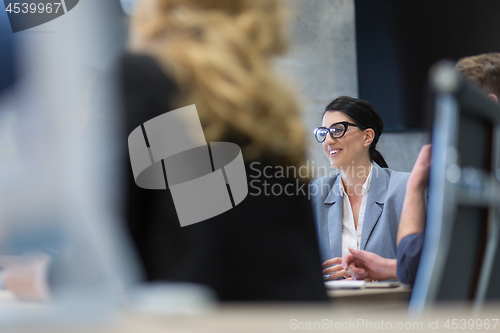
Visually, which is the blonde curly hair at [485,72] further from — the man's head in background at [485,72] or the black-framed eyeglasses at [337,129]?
the black-framed eyeglasses at [337,129]

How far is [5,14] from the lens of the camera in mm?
2135

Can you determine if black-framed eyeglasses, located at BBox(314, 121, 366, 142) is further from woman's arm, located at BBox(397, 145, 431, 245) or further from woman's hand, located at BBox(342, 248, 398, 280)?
woman's arm, located at BBox(397, 145, 431, 245)

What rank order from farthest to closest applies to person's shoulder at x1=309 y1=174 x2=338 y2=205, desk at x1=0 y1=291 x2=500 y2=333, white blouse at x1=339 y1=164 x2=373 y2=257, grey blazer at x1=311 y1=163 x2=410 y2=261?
person's shoulder at x1=309 y1=174 x2=338 y2=205, white blouse at x1=339 y1=164 x2=373 y2=257, grey blazer at x1=311 y1=163 x2=410 y2=261, desk at x1=0 y1=291 x2=500 y2=333

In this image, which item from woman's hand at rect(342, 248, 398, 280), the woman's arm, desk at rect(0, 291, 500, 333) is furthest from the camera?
woman's hand at rect(342, 248, 398, 280)

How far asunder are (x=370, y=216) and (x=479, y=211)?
1373mm

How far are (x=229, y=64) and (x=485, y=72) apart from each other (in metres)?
1.44

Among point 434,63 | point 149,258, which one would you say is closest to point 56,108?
point 149,258

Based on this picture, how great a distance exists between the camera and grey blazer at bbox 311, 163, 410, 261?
1.97 m

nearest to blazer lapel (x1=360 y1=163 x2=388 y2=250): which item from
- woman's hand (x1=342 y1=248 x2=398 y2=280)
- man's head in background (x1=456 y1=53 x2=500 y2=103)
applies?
woman's hand (x1=342 y1=248 x2=398 y2=280)

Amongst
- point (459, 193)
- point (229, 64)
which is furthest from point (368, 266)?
point (229, 64)

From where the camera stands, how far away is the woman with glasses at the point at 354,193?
199cm

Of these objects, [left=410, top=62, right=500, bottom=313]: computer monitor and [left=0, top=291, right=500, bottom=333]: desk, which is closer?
[left=0, top=291, right=500, bottom=333]: desk

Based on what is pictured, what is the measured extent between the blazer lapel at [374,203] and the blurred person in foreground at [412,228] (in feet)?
1.15

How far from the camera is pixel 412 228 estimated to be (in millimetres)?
1219
